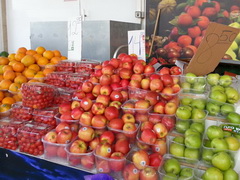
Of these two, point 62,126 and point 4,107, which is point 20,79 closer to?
point 4,107

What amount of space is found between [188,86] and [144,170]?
0.72 metres

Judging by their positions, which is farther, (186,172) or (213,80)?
(213,80)

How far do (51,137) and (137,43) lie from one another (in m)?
1.25

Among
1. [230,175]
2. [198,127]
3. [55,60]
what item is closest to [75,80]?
[55,60]

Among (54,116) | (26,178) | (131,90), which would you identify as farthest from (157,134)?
(26,178)

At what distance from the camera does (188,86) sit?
1.77m

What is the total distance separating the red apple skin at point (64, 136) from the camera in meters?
1.54

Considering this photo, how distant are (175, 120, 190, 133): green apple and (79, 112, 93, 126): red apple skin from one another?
0.54 m

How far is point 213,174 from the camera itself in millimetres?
1218

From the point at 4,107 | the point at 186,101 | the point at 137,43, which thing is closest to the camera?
the point at 186,101

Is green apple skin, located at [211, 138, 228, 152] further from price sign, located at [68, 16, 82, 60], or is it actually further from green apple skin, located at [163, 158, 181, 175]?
price sign, located at [68, 16, 82, 60]

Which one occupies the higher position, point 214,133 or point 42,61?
point 42,61

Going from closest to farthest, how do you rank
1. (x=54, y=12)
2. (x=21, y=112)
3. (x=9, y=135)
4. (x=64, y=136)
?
(x=64, y=136), (x=9, y=135), (x=21, y=112), (x=54, y=12)

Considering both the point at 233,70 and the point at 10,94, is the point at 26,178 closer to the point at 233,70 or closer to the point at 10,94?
the point at 10,94
